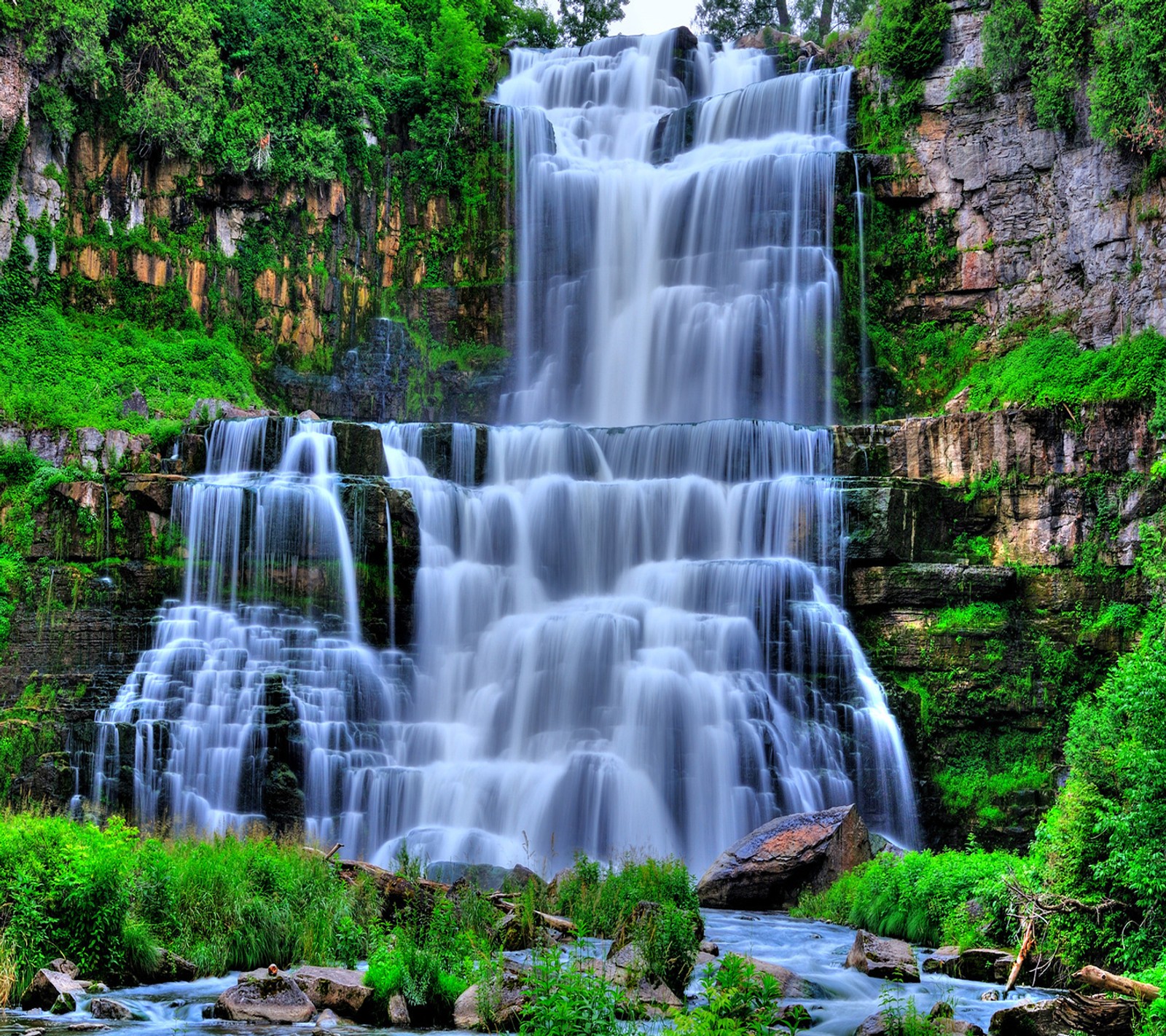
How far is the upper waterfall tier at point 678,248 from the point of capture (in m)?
31.9

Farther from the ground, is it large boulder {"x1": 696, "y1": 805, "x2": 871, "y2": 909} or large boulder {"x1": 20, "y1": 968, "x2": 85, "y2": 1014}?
large boulder {"x1": 20, "y1": 968, "x2": 85, "y2": 1014}

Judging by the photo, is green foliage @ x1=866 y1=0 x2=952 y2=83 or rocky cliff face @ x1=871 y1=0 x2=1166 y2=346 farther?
green foliage @ x1=866 y1=0 x2=952 y2=83

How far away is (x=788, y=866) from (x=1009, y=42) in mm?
27005

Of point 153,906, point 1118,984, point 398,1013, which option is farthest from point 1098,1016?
point 153,906

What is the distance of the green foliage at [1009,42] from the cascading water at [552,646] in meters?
8.39

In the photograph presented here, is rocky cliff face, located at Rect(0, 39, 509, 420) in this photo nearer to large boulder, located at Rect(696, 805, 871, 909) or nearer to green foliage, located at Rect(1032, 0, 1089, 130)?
green foliage, located at Rect(1032, 0, 1089, 130)

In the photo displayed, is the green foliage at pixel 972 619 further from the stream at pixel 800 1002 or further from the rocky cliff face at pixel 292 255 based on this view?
the rocky cliff face at pixel 292 255

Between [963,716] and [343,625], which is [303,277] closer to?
[343,625]

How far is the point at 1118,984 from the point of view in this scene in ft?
28.8

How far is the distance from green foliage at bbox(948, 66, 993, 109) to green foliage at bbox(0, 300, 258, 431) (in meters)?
23.1

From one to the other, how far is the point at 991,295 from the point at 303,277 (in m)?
21.2

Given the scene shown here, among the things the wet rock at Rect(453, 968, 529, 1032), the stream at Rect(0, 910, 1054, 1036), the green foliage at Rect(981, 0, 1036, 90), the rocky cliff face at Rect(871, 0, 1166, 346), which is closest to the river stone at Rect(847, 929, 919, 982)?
the stream at Rect(0, 910, 1054, 1036)

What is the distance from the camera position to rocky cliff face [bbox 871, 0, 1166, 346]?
90.8ft

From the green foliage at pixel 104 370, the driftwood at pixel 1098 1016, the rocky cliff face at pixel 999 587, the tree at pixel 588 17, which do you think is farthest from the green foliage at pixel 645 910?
the tree at pixel 588 17
